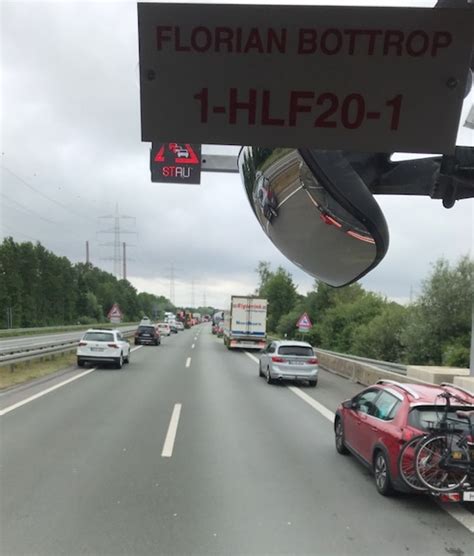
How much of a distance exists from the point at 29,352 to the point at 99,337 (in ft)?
9.92

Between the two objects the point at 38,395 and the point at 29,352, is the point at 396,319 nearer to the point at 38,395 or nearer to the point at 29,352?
the point at 29,352

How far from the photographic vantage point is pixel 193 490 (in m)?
6.17

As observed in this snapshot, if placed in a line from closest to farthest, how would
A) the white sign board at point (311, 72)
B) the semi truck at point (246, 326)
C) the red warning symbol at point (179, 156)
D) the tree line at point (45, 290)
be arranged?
the white sign board at point (311, 72)
the red warning symbol at point (179, 156)
the semi truck at point (246, 326)
the tree line at point (45, 290)

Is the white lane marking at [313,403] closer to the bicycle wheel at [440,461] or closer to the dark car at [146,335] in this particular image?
the bicycle wheel at [440,461]

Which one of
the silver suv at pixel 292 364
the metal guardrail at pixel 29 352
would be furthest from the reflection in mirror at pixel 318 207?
the metal guardrail at pixel 29 352

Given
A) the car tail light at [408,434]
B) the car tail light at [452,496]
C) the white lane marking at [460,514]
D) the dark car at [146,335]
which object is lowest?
the dark car at [146,335]

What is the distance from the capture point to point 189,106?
1996 mm

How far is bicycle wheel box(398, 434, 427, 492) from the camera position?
19.4 ft

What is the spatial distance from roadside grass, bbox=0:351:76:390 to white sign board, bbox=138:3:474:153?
13724mm

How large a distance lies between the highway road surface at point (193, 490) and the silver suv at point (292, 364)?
5.12 meters

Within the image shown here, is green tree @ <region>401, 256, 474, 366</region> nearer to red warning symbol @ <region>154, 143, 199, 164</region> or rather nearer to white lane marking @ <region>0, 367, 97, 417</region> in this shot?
white lane marking @ <region>0, 367, 97, 417</region>

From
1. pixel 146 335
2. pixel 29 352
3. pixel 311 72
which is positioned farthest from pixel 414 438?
pixel 146 335

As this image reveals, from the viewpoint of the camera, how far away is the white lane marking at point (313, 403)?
39.2 ft

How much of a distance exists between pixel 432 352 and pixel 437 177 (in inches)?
1064
